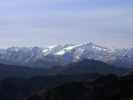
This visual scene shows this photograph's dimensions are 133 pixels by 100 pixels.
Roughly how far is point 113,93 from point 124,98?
46.8 feet

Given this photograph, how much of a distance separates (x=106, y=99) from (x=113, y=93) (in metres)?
4.62

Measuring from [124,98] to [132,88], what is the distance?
13.6 m

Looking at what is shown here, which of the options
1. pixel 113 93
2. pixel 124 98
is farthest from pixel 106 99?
pixel 124 98

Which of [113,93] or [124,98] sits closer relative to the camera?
[124,98]

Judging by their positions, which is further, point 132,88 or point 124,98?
point 132,88

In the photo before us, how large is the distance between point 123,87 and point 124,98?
14.6m

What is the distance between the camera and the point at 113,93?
197375 millimetres

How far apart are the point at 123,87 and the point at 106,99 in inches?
383

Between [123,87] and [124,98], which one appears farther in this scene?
[123,87]

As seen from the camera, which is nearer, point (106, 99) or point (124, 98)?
point (124, 98)

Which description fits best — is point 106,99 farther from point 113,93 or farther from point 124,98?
point 124,98

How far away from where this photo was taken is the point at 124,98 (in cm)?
18350

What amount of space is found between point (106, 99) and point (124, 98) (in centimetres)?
1699
